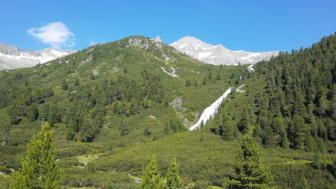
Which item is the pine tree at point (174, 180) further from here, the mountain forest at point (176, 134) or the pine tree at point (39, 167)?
the pine tree at point (39, 167)

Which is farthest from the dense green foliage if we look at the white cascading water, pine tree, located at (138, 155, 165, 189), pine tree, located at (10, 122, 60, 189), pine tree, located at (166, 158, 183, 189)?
pine tree, located at (10, 122, 60, 189)

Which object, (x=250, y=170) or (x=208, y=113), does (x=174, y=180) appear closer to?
(x=250, y=170)

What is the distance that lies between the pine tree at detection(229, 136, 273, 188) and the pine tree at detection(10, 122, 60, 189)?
22695 millimetres

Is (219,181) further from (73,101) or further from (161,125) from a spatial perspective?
(73,101)

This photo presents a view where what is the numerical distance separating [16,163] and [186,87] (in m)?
131

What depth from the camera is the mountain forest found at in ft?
100

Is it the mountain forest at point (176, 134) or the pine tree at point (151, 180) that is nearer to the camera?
the pine tree at point (151, 180)

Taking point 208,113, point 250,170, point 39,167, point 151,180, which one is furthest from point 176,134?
point 39,167

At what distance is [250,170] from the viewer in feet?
92.8

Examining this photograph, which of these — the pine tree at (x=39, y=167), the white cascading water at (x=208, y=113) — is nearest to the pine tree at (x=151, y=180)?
the pine tree at (x=39, y=167)

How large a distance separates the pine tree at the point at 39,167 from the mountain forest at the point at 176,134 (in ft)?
0.34

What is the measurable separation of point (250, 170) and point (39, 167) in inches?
999

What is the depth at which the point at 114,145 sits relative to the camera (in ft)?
306

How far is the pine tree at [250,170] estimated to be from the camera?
27703mm
